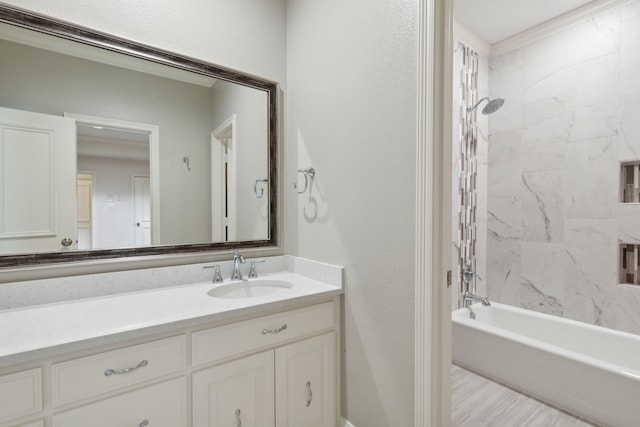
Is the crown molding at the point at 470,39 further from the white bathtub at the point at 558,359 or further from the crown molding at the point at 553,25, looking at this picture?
the white bathtub at the point at 558,359

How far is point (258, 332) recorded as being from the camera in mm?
1300

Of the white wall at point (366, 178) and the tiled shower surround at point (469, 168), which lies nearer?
the white wall at point (366, 178)

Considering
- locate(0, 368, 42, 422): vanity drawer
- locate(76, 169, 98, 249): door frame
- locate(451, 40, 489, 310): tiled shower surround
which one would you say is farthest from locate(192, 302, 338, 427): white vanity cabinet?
locate(451, 40, 489, 310): tiled shower surround

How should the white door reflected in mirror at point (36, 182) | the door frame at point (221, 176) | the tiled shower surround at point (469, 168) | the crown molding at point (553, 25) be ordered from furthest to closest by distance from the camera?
the tiled shower surround at point (469, 168), the crown molding at point (553, 25), the door frame at point (221, 176), the white door reflected in mirror at point (36, 182)

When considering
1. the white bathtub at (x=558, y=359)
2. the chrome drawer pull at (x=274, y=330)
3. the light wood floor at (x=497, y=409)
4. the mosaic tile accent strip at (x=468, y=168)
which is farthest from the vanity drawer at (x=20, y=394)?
the mosaic tile accent strip at (x=468, y=168)

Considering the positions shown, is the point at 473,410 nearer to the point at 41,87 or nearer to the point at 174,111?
the point at 174,111

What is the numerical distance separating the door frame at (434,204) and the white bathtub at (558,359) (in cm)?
114

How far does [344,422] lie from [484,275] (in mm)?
2073

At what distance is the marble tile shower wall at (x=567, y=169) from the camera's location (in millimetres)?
2162

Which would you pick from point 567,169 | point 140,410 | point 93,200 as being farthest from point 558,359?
point 93,200

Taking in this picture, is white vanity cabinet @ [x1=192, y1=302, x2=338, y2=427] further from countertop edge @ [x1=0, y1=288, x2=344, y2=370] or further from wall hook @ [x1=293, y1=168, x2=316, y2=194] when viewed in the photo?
wall hook @ [x1=293, y1=168, x2=316, y2=194]

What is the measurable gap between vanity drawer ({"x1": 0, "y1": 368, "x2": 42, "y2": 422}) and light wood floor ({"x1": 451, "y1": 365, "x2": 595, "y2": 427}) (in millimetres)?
1936

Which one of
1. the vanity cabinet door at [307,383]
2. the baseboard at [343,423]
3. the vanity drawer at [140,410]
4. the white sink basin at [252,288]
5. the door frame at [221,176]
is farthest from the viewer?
the door frame at [221,176]

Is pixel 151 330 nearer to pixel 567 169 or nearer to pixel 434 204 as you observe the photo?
pixel 434 204
